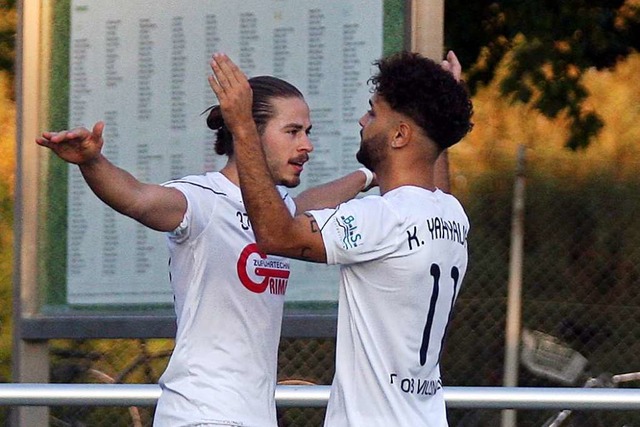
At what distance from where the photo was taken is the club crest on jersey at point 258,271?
12.3 feet

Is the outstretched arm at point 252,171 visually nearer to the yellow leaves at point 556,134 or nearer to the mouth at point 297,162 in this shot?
the mouth at point 297,162

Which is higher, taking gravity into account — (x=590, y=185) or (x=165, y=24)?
(x=165, y=24)

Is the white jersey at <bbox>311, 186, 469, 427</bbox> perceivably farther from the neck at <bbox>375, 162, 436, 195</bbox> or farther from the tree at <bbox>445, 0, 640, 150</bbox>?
the tree at <bbox>445, 0, 640, 150</bbox>

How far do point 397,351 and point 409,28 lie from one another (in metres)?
1.77

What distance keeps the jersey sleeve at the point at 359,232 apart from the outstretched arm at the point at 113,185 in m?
0.46

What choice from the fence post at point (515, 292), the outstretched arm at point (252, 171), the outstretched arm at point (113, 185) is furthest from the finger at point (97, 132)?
the fence post at point (515, 292)

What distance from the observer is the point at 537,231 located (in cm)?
779

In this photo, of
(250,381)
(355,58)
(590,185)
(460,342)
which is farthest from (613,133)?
(250,381)

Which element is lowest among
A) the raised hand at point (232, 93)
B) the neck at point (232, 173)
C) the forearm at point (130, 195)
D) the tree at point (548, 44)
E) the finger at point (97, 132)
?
the forearm at point (130, 195)

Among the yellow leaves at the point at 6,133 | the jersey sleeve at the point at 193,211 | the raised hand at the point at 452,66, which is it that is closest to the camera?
the jersey sleeve at the point at 193,211

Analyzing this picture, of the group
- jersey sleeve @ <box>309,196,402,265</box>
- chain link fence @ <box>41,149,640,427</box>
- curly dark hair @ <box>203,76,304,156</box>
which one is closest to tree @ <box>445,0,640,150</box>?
chain link fence @ <box>41,149,640,427</box>

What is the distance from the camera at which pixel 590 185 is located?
7727mm

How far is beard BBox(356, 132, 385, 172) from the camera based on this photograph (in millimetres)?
3475

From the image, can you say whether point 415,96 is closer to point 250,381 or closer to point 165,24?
point 250,381
